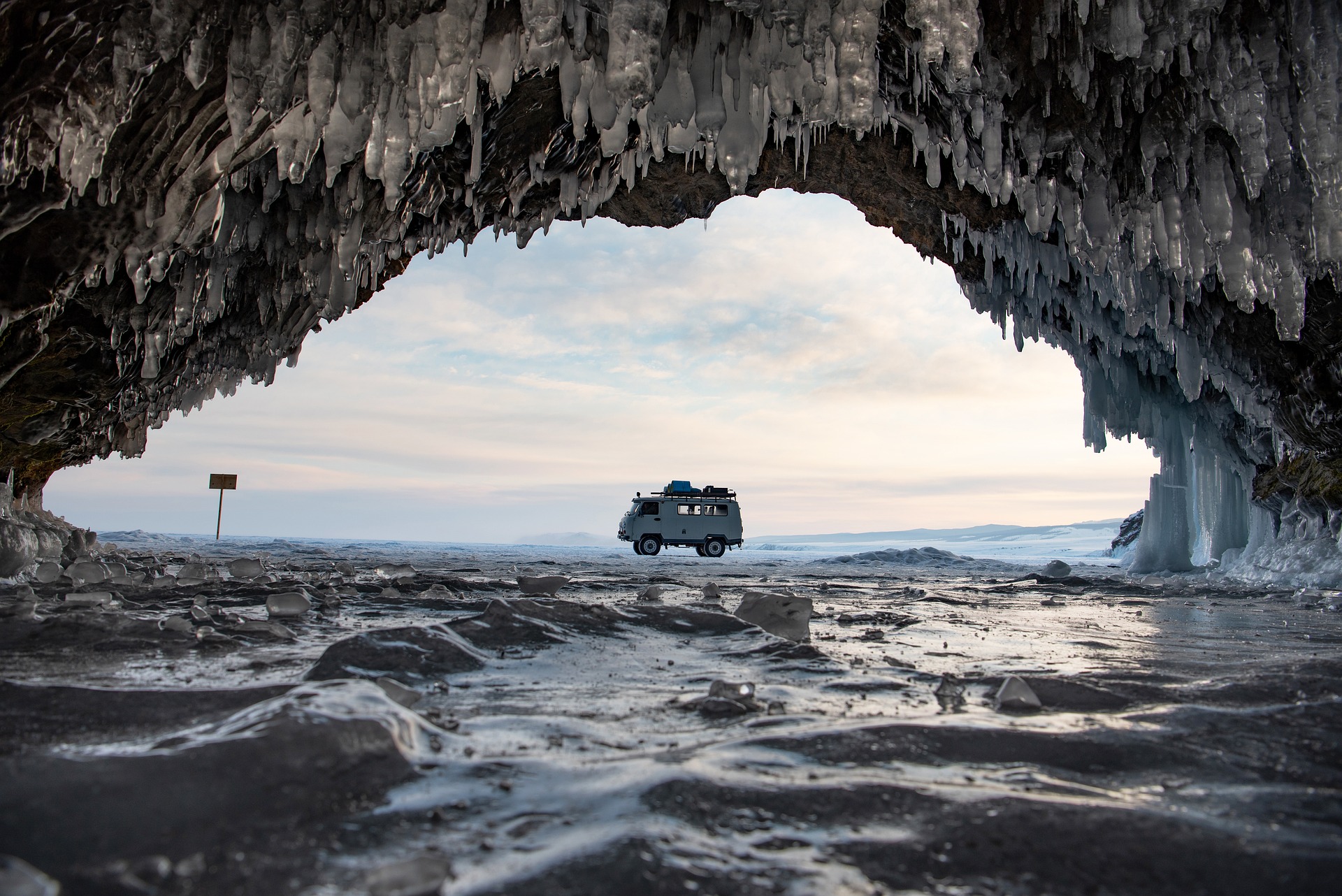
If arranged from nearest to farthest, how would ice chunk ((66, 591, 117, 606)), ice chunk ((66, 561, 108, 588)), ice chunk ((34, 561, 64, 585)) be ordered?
ice chunk ((66, 591, 117, 606))
ice chunk ((66, 561, 108, 588))
ice chunk ((34, 561, 64, 585))

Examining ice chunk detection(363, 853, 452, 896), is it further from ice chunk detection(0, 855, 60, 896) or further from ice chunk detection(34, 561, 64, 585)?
ice chunk detection(34, 561, 64, 585)

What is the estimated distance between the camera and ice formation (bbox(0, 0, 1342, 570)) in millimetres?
3695

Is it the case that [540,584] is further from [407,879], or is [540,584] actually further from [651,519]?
[651,519]

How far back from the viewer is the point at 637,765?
5.26 ft

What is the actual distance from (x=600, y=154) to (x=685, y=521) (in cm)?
1240

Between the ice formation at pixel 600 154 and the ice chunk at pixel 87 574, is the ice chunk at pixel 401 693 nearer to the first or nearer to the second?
the ice formation at pixel 600 154

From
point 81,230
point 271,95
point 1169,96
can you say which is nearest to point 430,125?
point 271,95

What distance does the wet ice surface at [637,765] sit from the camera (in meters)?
1.13

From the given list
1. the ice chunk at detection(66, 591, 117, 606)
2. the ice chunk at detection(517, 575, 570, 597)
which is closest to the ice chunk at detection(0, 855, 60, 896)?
the ice chunk at detection(66, 591, 117, 606)

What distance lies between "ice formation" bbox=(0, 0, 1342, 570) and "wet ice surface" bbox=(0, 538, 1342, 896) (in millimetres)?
2447

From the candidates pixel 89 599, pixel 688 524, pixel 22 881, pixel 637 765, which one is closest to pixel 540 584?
pixel 89 599

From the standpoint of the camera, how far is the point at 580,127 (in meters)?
5.09

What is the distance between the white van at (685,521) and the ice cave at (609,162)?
10137 mm

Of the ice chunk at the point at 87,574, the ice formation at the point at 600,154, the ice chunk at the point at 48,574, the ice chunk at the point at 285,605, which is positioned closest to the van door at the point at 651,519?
the ice formation at the point at 600,154
